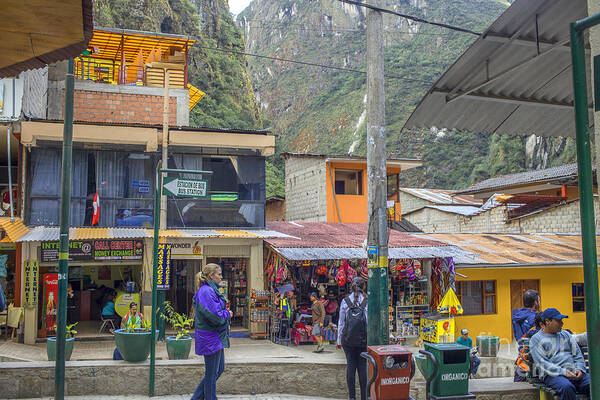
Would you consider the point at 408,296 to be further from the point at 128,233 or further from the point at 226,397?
the point at 226,397

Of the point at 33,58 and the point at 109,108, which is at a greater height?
the point at 109,108

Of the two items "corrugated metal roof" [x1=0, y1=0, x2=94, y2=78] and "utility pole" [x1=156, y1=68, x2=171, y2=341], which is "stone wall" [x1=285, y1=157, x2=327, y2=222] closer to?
"utility pole" [x1=156, y1=68, x2=171, y2=341]

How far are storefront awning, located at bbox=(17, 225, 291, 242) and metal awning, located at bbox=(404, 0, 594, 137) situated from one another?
10246mm

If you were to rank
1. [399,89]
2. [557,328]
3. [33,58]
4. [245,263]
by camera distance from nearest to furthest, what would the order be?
1. [33,58]
2. [557,328]
3. [245,263]
4. [399,89]

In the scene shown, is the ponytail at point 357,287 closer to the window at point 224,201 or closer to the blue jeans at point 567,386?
the blue jeans at point 567,386

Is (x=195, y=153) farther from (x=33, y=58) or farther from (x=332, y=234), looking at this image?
(x=33, y=58)

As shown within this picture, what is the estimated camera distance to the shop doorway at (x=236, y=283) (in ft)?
59.5

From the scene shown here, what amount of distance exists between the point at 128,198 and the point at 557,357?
13008 millimetres

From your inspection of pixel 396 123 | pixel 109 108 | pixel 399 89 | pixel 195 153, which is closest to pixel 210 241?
pixel 195 153

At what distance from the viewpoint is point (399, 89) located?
224ft

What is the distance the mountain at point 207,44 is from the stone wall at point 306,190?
14052 millimetres

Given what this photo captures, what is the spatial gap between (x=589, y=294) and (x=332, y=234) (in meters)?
16.0

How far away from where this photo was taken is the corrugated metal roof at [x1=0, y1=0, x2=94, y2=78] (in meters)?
4.22

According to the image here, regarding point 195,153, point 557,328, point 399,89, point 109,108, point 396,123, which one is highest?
point 399,89
